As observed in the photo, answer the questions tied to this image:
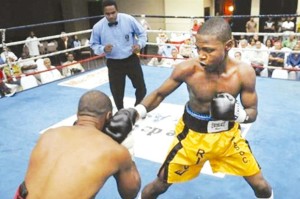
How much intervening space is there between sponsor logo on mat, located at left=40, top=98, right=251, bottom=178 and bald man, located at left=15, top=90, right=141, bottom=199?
128 cm

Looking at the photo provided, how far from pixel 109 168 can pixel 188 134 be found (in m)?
0.62

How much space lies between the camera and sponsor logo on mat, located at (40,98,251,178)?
2512mm

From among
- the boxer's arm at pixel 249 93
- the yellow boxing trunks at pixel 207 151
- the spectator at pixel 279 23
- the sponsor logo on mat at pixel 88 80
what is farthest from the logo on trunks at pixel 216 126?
the spectator at pixel 279 23

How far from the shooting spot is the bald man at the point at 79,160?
1036 mm

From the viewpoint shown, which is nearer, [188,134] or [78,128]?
[78,128]

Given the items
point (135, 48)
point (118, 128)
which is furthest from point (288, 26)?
point (118, 128)

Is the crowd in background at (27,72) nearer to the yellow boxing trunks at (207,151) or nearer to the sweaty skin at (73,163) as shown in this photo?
the yellow boxing trunks at (207,151)

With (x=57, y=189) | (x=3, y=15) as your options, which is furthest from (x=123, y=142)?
(x=3, y=15)

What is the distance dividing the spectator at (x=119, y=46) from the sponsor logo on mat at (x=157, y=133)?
1.05 feet

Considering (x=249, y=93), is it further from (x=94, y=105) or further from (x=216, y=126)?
(x=94, y=105)

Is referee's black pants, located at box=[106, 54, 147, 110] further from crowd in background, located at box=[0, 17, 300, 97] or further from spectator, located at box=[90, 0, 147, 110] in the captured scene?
crowd in background, located at box=[0, 17, 300, 97]

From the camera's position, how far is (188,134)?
64.0 inches

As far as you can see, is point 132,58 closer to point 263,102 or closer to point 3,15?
point 263,102

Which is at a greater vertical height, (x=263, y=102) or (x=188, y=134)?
(x=188, y=134)
